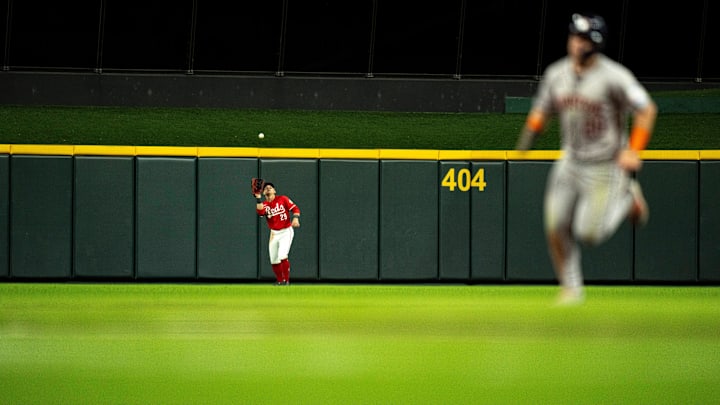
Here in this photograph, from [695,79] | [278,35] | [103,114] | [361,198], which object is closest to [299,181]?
[361,198]

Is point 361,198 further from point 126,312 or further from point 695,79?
point 695,79

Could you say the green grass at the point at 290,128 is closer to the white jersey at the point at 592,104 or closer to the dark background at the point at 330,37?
the dark background at the point at 330,37

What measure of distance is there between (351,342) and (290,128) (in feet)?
24.9

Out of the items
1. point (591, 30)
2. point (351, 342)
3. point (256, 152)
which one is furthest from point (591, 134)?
point (256, 152)

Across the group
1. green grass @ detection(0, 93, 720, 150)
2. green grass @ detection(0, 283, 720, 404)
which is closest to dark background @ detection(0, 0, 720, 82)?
green grass @ detection(0, 93, 720, 150)

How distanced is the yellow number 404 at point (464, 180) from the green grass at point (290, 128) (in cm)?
193

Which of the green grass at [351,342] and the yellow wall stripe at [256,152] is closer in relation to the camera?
the green grass at [351,342]

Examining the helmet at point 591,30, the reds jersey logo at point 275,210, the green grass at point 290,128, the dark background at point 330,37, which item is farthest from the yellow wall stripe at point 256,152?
the helmet at point 591,30

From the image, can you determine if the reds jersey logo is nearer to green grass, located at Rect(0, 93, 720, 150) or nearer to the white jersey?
green grass, located at Rect(0, 93, 720, 150)

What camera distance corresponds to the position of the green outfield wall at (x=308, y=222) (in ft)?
86.6

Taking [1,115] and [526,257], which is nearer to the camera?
[526,257]

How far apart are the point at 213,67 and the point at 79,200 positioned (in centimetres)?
621

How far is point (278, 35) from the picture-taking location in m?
30.0

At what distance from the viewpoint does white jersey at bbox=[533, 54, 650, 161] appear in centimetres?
233
